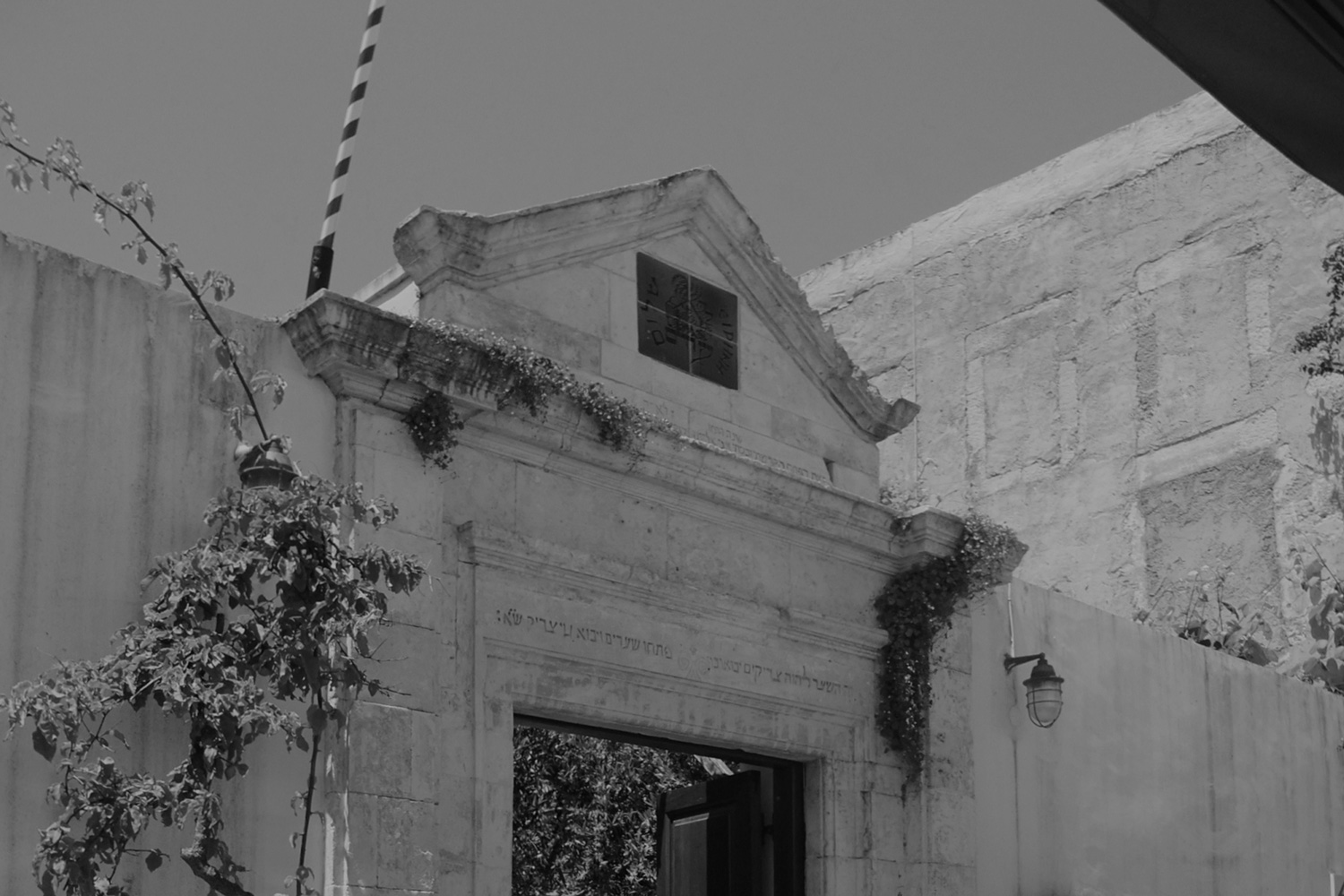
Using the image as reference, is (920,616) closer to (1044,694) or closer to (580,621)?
(1044,694)

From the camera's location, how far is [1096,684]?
8859mm

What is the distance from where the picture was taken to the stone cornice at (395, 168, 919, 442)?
6492mm

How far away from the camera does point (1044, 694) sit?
26.5 ft

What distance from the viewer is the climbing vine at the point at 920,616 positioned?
Answer: 7504 mm

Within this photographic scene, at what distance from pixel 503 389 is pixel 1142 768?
14.8 ft

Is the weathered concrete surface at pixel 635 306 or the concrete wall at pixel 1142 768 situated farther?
the concrete wall at pixel 1142 768

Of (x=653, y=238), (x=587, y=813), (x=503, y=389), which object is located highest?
(x=653, y=238)

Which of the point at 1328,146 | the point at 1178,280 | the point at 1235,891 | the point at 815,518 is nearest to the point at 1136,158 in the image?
the point at 1178,280

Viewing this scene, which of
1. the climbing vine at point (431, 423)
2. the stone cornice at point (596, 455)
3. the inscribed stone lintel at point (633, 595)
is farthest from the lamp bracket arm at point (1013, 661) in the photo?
the climbing vine at point (431, 423)

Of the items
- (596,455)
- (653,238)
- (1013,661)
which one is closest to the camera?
(596,455)

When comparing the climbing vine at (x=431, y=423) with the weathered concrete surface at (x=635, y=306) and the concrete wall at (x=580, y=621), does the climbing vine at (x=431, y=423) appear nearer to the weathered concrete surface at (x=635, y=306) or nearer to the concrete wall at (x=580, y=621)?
the concrete wall at (x=580, y=621)

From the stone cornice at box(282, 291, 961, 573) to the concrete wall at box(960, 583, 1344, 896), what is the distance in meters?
0.79

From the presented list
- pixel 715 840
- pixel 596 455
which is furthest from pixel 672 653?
pixel 715 840

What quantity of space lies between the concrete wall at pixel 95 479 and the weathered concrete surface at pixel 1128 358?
28.2ft
